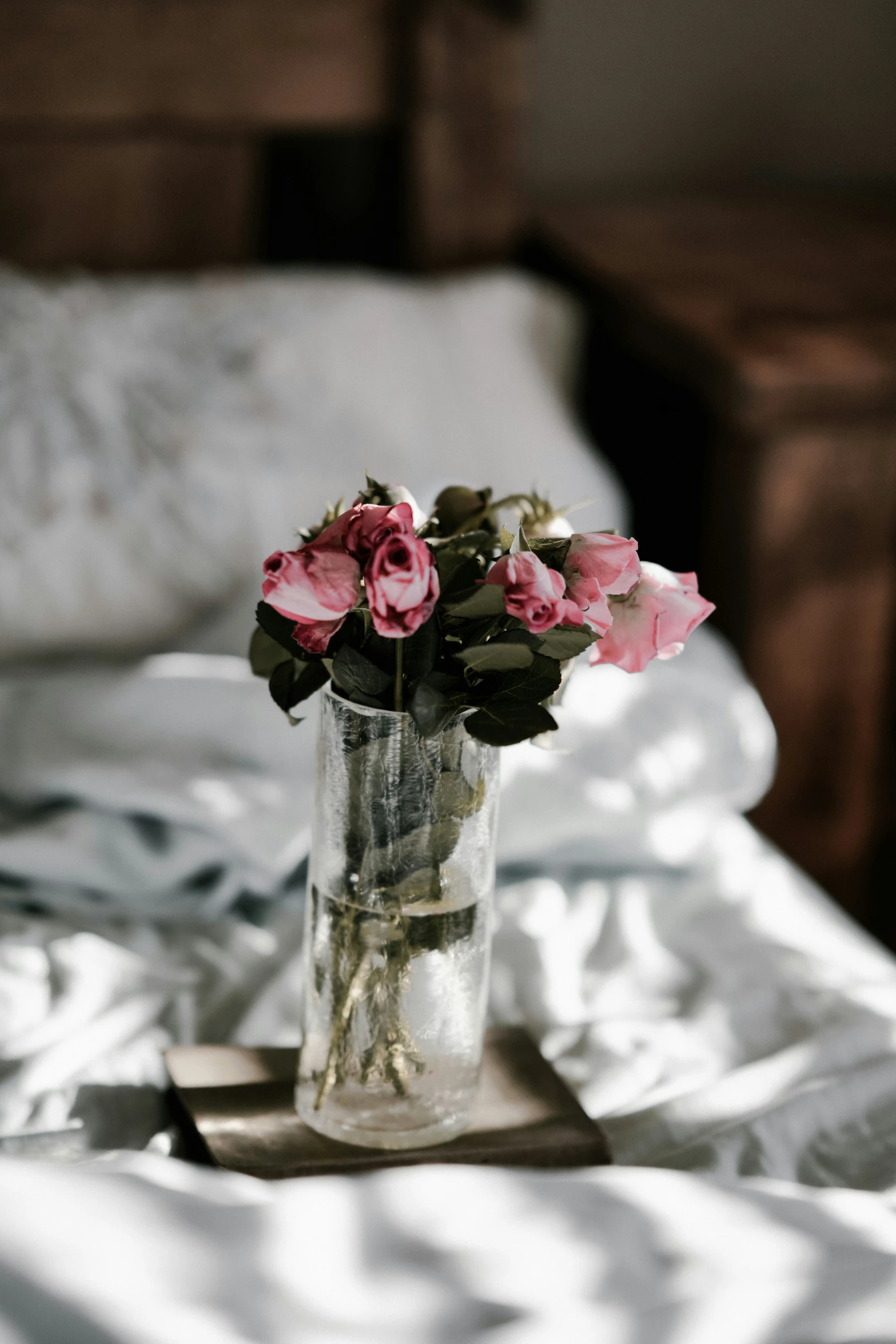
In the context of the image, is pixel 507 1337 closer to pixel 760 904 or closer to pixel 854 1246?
pixel 854 1246

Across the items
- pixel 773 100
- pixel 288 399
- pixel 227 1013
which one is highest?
pixel 773 100

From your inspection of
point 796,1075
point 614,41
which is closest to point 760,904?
point 796,1075

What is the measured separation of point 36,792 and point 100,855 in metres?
0.06

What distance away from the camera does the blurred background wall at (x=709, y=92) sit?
71.2 inches

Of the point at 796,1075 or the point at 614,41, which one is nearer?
the point at 796,1075

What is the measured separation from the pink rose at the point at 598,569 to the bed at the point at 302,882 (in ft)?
0.79

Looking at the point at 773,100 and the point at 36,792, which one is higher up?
the point at 773,100

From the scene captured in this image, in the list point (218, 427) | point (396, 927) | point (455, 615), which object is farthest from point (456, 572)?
point (218, 427)

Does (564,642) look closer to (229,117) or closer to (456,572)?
(456,572)

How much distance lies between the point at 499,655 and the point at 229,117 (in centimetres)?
110

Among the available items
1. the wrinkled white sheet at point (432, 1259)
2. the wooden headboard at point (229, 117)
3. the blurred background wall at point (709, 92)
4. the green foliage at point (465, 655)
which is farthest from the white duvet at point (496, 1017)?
the blurred background wall at point (709, 92)

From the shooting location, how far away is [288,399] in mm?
1284

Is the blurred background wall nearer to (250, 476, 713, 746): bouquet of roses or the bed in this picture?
the bed

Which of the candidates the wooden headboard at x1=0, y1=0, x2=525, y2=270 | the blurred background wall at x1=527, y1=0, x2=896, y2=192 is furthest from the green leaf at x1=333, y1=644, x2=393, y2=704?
the blurred background wall at x1=527, y1=0, x2=896, y2=192
